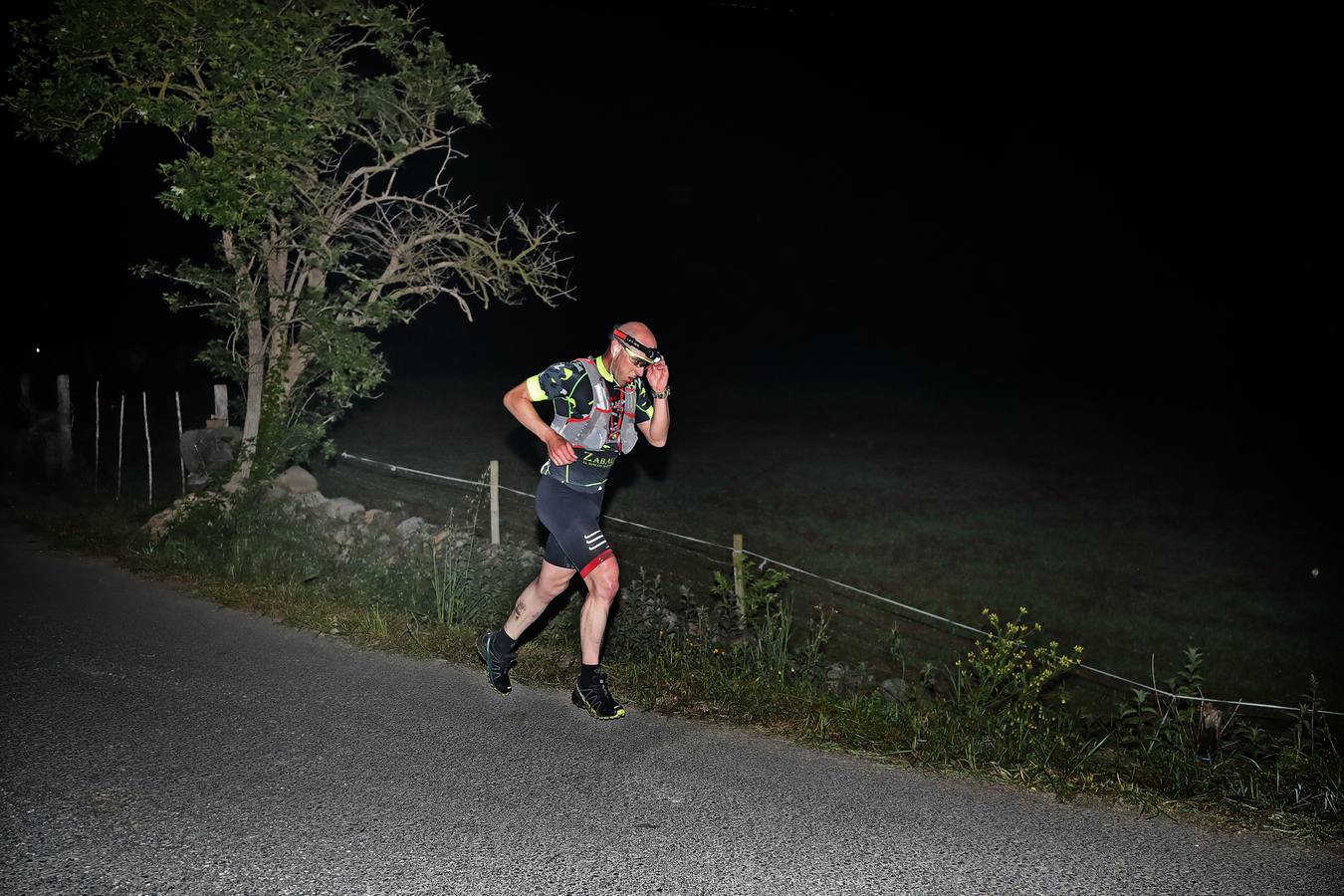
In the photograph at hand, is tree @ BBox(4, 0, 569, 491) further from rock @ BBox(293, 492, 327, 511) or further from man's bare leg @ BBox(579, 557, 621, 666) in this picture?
man's bare leg @ BBox(579, 557, 621, 666)

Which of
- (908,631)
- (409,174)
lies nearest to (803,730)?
(908,631)

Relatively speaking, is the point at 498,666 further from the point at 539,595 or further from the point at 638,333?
the point at 638,333

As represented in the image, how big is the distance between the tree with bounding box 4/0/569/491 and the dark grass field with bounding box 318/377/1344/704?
124 inches

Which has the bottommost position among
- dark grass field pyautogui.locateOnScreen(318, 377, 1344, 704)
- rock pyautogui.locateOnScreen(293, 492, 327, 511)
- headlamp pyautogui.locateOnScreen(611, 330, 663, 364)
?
dark grass field pyautogui.locateOnScreen(318, 377, 1344, 704)

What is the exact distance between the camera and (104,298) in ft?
114

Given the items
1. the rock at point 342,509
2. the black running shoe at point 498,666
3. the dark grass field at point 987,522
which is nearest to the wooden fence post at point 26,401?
the dark grass field at point 987,522

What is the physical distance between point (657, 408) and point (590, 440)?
1.39 ft

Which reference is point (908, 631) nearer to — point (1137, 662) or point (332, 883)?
point (1137, 662)

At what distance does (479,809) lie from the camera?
443 centimetres

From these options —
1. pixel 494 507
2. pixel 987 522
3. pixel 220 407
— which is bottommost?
pixel 987 522

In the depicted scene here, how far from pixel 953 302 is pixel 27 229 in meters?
60.5

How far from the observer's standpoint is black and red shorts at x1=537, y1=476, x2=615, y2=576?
5.54 meters

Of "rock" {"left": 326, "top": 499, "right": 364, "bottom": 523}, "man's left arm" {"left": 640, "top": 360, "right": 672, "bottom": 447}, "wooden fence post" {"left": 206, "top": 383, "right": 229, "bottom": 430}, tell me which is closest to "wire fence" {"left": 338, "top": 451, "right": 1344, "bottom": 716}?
"rock" {"left": 326, "top": 499, "right": 364, "bottom": 523}

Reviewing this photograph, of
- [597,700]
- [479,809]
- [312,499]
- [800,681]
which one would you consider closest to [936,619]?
[800,681]
